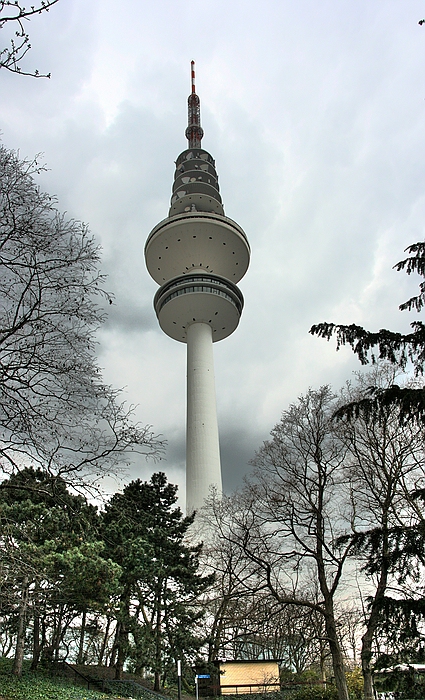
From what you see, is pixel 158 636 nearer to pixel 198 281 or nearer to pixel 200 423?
pixel 200 423

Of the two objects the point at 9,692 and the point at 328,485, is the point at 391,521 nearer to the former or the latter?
the point at 328,485

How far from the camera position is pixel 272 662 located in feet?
85.6

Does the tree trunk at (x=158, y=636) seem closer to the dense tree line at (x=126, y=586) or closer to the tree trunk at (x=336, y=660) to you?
the dense tree line at (x=126, y=586)

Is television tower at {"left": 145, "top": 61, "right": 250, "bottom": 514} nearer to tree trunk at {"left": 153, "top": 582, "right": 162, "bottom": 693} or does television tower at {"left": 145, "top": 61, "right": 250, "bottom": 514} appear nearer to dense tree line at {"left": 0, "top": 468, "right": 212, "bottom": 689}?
dense tree line at {"left": 0, "top": 468, "right": 212, "bottom": 689}

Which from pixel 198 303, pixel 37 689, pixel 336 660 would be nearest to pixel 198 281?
pixel 198 303

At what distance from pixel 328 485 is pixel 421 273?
32.2 feet

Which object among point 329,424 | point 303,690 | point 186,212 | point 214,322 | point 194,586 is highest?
point 186,212

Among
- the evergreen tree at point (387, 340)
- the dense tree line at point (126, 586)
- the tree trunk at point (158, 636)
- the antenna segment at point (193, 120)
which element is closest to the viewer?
the evergreen tree at point (387, 340)

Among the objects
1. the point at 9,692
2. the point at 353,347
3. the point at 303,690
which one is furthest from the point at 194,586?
the point at 353,347

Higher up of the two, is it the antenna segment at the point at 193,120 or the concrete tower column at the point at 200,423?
the antenna segment at the point at 193,120

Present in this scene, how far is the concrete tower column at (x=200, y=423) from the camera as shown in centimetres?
4800

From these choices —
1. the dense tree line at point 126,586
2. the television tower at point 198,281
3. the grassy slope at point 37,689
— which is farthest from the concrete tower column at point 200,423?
the grassy slope at point 37,689

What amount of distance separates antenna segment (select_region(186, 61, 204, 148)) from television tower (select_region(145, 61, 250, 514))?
37.3ft

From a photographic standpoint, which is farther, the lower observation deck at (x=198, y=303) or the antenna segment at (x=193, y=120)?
the antenna segment at (x=193, y=120)
